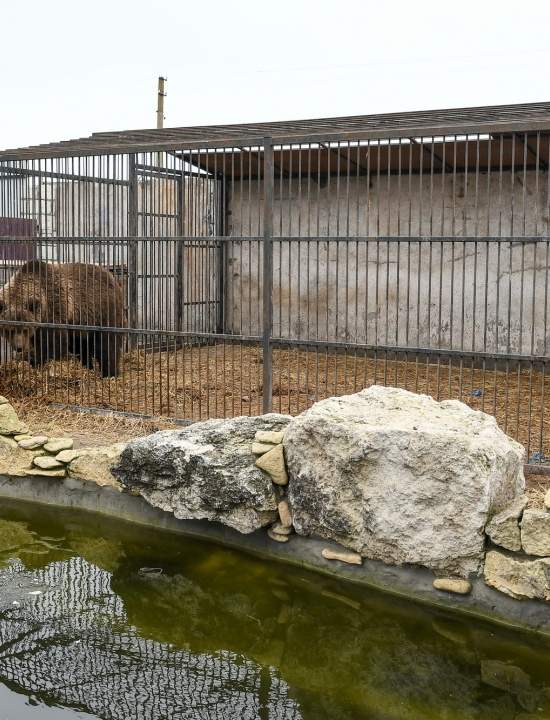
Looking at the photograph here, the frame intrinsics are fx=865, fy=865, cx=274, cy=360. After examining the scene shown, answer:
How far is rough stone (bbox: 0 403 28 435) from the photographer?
25.2ft

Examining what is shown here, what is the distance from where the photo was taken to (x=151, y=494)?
657 cm

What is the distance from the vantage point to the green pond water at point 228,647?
4.36 m

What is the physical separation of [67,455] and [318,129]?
264 inches

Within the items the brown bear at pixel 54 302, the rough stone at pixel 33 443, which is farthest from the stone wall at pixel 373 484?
the brown bear at pixel 54 302

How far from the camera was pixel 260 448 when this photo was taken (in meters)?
6.25

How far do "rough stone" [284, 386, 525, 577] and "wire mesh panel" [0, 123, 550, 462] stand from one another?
111 centimetres

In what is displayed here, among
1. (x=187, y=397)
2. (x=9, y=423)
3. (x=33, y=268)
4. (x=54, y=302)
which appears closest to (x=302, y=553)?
(x=9, y=423)

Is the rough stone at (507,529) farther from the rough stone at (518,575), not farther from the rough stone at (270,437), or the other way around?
the rough stone at (270,437)

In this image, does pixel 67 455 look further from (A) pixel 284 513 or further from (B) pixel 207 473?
(A) pixel 284 513

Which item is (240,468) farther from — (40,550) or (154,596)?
(40,550)

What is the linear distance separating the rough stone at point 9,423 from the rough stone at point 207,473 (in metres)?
1.46

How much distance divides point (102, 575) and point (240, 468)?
3.95 ft

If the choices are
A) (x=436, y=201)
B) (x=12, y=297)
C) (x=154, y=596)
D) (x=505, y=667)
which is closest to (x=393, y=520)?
(x=505, y=667)

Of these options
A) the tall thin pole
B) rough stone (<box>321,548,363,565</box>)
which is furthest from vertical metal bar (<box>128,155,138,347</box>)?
the tall thin pole
